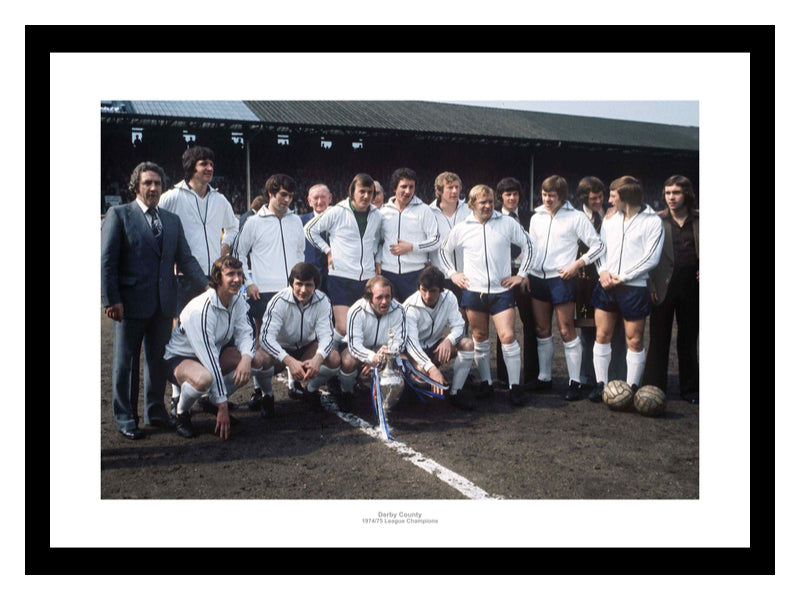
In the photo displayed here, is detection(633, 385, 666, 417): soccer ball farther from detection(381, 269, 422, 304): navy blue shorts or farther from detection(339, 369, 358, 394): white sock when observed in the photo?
detection(339, 369, 358, 394): white sock

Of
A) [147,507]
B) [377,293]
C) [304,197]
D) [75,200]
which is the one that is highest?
[304,197]

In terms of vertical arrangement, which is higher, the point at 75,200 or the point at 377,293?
the point at 75,200

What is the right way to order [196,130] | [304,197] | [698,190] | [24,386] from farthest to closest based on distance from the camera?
[304,197], [196,130], [698,190], [24,386]

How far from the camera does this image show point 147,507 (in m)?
3.12

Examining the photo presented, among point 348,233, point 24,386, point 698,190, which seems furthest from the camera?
point 348,233

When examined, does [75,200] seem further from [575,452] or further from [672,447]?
[672,447]

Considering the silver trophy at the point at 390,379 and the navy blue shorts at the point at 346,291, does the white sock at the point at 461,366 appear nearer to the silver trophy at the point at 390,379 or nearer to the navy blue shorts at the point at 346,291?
the silver trophy at the point at 390,379

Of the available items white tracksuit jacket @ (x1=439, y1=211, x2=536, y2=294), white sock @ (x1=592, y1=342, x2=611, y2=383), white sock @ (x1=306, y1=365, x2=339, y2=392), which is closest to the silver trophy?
white sock @ (x1=306, y1=365, x2=339, y2=392)

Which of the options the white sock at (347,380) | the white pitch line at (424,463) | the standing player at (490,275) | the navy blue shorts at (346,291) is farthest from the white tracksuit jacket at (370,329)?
the standing player at (490,275)

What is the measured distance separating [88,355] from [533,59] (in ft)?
9.49

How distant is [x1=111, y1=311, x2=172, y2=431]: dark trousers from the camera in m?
3.83

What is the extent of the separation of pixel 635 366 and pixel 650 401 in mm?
387

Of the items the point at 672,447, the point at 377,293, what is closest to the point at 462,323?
the point at 377,293

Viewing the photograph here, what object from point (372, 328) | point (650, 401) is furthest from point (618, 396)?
point (372, 328)
